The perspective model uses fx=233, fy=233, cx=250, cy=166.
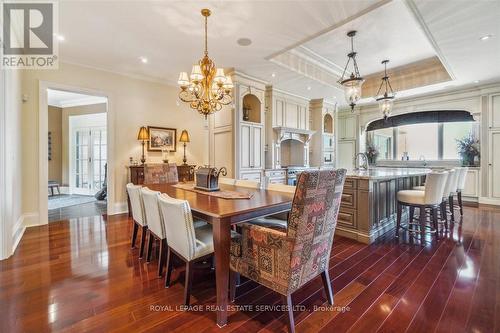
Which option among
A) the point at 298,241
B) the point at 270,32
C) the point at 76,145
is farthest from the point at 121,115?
the point at 298,241

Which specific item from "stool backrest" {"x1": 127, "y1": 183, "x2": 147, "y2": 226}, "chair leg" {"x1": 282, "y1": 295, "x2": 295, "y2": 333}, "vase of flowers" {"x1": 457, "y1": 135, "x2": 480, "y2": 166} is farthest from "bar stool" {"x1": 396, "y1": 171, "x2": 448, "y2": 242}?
"vase of flowers" {"x1": 457, "y1": 135, "x2": 480, "y2": 166}

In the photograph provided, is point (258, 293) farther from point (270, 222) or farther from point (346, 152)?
point (346, 152)

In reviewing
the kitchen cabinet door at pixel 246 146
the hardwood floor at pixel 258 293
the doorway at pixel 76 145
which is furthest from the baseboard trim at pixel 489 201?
the doorway at pixel 76 145

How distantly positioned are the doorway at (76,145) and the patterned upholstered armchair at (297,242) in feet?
21.7

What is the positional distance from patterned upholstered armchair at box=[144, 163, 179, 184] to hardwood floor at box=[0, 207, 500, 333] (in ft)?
3.35

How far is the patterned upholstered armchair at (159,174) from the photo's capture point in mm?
3517

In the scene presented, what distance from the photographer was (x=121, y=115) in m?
4.72

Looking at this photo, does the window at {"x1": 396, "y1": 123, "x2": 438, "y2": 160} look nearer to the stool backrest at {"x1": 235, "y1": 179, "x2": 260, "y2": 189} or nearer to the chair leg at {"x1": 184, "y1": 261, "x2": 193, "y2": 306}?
the stool backrest at {"x1": 235, "y1": 179, "x2": 260, "y2": 189}

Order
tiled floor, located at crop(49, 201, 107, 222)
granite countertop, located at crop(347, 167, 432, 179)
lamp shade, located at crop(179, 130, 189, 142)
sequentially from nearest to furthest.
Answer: granite countertop, located at crop(347, 167, 432, 179) < tiled floor, located at crop(49, 201, 107, 222) < lamp shade, located at crop(179, 130, 189, 142)

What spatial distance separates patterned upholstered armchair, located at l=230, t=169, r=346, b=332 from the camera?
4.58ft

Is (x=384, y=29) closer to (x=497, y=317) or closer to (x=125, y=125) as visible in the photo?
(x=497, y=317)

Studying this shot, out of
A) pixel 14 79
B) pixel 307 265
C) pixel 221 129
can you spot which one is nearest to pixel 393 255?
pixel 307 265

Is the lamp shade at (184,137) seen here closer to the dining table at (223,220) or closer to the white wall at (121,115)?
the white wall at (121,115)

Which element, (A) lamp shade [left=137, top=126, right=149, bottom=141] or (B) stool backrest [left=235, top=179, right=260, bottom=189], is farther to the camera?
(A) lamp shade [left=137, top=126, right=149, bottom=141]
